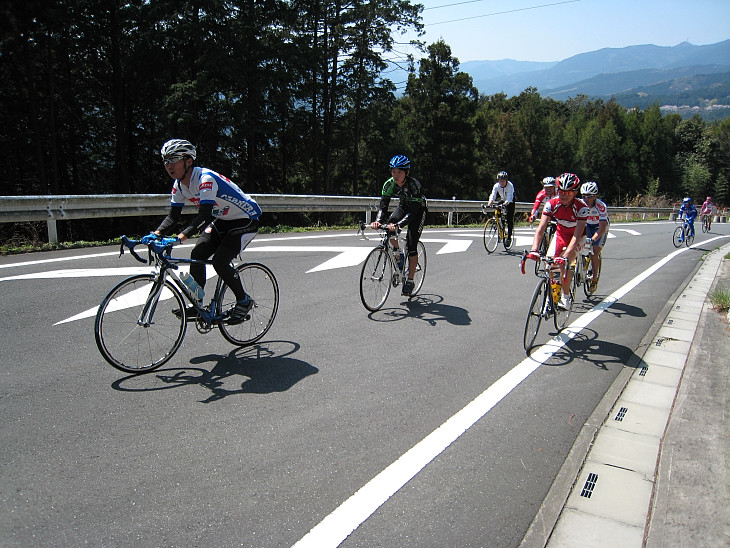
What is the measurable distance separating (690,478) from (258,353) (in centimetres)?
385

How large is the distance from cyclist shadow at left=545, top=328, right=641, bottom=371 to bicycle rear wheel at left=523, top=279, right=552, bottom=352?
1.07 ft

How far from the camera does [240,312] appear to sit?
5.42 m

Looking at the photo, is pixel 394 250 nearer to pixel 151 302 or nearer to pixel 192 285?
pixel 192 285

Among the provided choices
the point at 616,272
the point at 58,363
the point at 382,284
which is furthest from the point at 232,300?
the point at 616,272

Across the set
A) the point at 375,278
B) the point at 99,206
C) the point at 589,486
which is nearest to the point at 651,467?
the point at 589,486

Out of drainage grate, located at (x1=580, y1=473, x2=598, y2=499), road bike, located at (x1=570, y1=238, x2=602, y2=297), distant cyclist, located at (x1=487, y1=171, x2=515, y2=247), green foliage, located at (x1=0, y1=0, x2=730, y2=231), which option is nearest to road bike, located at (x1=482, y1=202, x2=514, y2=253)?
distant cyclist, located at (x1=487, y1=171, x2=515, y2=247)

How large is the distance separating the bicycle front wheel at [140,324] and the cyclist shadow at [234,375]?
0.18 meters

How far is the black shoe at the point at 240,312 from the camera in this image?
17.6 ft

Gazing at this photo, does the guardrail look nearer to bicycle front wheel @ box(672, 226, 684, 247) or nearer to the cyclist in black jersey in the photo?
the cyclist in black jersey

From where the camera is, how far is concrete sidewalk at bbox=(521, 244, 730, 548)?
112 inches

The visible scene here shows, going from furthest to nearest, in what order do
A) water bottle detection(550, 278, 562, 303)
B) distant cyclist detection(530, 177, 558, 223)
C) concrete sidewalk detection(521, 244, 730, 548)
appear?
distant cyclist detection(530, 177, 558, 223)
water bottle detection(550, 278, 562, 303)
concrete sidewalk detection(521, 244, 730, 548)

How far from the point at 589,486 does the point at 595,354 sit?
301 cm

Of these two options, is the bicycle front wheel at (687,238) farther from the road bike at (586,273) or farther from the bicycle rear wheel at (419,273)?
the bicycle rear wheel at (419,273)

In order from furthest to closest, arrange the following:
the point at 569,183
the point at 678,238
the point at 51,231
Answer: the point at 678,238, the point at 51,231, the point at 569,183
